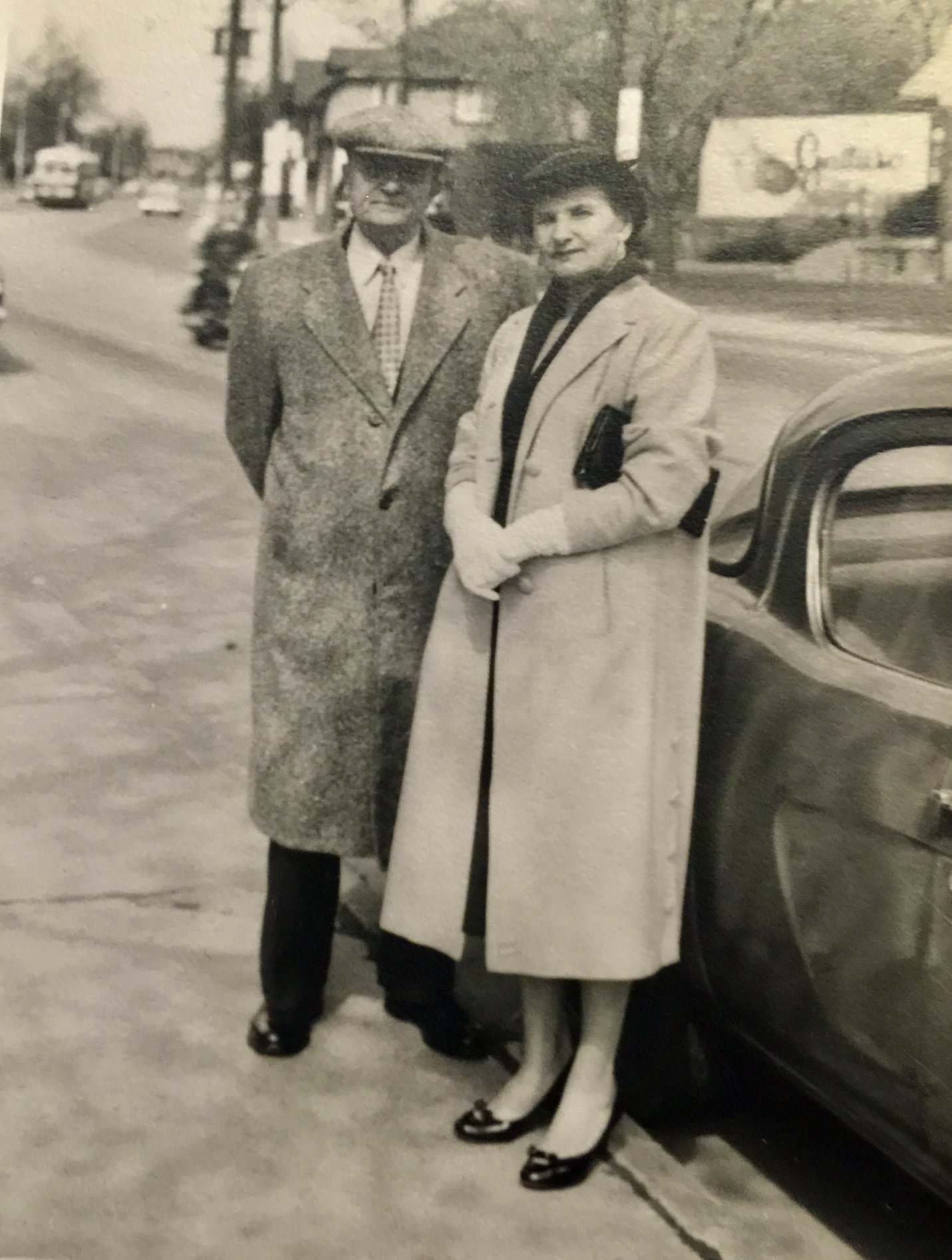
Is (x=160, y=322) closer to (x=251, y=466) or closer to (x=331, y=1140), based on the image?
(x=251, y=466)

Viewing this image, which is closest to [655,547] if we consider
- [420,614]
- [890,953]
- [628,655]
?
[628,655]

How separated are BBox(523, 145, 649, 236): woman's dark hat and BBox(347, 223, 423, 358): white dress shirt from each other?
29 centimetres

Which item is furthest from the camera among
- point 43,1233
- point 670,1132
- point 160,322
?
point 160,322

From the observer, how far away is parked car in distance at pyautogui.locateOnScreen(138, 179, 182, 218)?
7.84 feet

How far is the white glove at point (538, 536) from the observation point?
1.97m

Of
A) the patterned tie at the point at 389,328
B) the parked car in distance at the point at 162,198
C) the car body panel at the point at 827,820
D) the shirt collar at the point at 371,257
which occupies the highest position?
the parked car in distance at the point at 162,198

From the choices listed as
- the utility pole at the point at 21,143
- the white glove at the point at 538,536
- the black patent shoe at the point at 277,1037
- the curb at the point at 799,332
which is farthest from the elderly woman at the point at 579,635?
the utility pole at the point at 21,143

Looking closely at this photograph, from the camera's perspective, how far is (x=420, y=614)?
230 centimetres

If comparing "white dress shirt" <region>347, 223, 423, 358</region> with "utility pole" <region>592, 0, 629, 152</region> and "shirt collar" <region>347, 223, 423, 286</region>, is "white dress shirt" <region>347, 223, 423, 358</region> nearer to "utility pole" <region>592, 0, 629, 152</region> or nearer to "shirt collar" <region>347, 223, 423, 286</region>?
"shirt collar" <region>347, 223, 423, 286</region>

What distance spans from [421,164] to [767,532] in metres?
0.77

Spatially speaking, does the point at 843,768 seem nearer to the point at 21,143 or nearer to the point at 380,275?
the point at 380,275

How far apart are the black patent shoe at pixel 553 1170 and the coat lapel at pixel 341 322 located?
3.68 feet

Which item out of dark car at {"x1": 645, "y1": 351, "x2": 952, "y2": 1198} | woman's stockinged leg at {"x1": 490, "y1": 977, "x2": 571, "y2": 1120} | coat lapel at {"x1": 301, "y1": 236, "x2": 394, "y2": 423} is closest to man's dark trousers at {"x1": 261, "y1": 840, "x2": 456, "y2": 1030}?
woman's stockinged leg at {"x1": 490, "y1": 977, "x2": 571, "y2": 1120}

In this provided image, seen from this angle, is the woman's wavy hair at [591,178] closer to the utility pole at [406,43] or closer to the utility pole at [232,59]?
the utility pole at [406,43]
